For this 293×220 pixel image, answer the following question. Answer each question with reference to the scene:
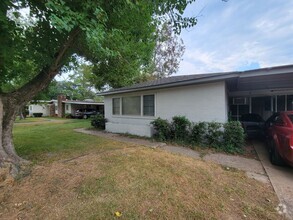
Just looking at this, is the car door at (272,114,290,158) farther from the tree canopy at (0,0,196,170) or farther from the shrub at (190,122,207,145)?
the tree canopy at (0,0,196,170)

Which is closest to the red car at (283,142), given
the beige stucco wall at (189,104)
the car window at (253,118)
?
the beige stucco wall at (189,104)

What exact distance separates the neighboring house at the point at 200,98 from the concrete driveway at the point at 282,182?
2533mm

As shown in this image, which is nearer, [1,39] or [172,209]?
[172,209]

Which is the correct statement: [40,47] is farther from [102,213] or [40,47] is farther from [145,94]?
[145,94]

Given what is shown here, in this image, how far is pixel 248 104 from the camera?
11664 mm

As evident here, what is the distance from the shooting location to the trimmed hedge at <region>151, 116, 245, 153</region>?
6184mm

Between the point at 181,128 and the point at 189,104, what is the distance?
120 centimetres

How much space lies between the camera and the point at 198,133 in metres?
7.02

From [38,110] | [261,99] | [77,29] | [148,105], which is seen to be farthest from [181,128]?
[38,110]

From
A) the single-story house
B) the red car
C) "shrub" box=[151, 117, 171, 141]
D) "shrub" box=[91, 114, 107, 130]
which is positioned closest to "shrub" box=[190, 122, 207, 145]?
"shrub" box=[151, 117, 171, 141]

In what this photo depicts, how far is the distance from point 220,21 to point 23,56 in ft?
31.1

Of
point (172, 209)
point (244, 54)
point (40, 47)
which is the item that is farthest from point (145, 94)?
point (244, 54)

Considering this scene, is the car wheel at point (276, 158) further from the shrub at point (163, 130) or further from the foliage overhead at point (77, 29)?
the foliage overhead at point (77, 29)

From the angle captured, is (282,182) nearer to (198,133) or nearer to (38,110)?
(198,133)
